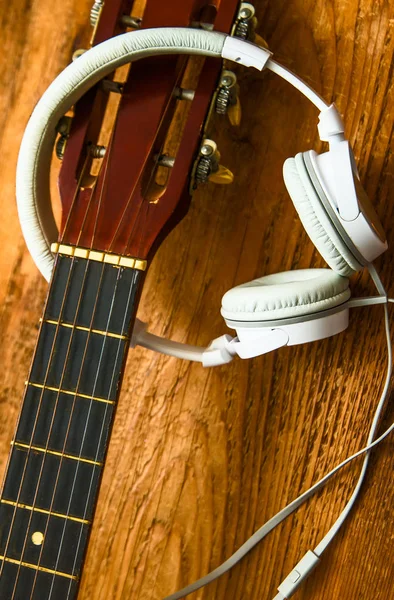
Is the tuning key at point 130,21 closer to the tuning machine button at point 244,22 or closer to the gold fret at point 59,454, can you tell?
the tuning machine button at point 244,22

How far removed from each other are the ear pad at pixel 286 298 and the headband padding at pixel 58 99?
219 millimetres

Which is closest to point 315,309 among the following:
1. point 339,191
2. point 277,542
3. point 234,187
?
point 339,191

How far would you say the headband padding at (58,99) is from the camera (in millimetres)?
629

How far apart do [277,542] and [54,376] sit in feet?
1.20

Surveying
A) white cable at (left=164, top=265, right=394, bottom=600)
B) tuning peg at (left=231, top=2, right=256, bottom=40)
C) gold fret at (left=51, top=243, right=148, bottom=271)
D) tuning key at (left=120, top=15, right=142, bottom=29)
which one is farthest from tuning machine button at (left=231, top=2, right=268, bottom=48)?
white cable at (left=164, top=265, right=394, bottom=600)

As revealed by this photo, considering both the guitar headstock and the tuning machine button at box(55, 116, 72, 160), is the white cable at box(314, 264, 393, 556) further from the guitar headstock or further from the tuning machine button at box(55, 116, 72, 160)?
the tuning machine button at box(55, 116, 72, 160)

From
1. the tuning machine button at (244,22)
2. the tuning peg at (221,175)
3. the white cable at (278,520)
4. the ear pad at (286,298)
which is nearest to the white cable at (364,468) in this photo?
the white cable at (278,520)

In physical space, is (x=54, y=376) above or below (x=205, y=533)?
above

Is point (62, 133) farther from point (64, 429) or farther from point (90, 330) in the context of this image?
point (64, 429)

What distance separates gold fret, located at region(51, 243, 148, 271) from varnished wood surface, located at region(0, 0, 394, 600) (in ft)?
0.53

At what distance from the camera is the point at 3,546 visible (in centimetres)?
69

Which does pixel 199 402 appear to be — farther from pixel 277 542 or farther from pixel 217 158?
pixel 217 158

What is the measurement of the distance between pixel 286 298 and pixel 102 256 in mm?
202

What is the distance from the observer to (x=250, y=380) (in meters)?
0.81
